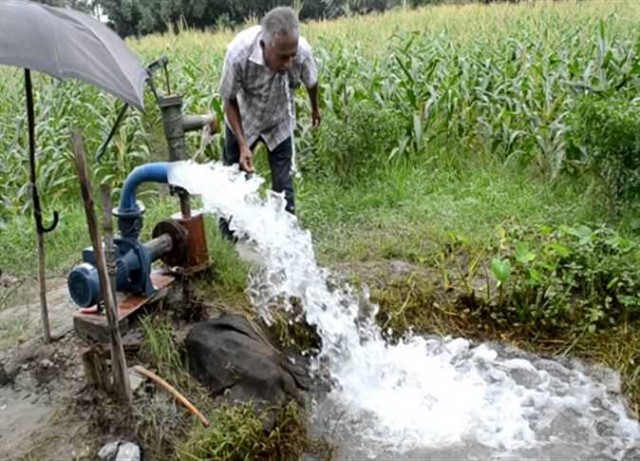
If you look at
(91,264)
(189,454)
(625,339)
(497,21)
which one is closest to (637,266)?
(625,339)

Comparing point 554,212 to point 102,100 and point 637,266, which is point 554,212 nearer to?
point 637,266

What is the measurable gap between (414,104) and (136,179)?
2867 mm

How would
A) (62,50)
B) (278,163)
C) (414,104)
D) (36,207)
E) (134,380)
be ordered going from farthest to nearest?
1. (414,104)
2. (278,163)
3. (36,207)
4. (134,380)
5. (62,50)

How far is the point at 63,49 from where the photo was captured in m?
2.09

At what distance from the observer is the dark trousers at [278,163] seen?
3795mm

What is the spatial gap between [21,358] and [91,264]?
0.56 metres

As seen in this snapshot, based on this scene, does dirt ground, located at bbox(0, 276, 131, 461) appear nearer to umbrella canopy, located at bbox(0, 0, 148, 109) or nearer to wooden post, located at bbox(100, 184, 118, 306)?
wooden post, located at bbox(100, 184, 118, 306)

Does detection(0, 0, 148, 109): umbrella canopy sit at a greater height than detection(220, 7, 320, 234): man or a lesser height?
greater

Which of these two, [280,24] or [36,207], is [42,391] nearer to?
[36,207]

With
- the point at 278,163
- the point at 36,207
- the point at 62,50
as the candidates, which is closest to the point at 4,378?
the point at 36,207

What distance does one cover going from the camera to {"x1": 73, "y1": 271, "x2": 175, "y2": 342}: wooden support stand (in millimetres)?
2561

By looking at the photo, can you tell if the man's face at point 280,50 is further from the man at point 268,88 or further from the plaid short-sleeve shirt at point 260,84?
the plaid short-sleeve shirt at point 260,84

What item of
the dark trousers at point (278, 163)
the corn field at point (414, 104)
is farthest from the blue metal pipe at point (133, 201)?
the corn field at point (414, 104)

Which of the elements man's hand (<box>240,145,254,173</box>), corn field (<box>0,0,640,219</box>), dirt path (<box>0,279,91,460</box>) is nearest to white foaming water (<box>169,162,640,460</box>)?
man's hand (<box>240,145,254,173</box>)
